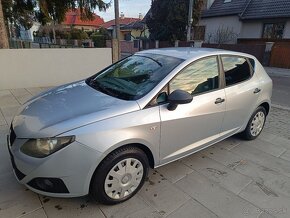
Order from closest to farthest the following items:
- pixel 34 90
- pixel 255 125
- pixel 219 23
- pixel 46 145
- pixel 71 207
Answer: pixel 46 145 < pixel 71 207 < pixel 255 125 < pixel 34 90 < pixel 219 23

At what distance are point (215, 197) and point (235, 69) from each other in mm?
1803

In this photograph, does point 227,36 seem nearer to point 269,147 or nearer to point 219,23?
point 219,23

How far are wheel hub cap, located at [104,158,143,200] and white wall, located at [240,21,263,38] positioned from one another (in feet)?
64.5

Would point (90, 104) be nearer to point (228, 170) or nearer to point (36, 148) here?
point (36, 148)

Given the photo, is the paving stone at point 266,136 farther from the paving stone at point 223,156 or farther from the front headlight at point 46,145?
the front headlight at point 46,145

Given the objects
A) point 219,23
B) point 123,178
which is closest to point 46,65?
point 123,178

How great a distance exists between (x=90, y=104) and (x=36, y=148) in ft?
2.06

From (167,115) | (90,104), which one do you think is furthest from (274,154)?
(90,104)

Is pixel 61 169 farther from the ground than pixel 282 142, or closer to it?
farther from the ground

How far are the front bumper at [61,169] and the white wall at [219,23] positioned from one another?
2053cm

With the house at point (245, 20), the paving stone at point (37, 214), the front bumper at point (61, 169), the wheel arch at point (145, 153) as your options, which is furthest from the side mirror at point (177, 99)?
the house at point (245, 20)

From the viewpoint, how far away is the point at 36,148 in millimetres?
2027

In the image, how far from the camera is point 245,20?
18797 mm

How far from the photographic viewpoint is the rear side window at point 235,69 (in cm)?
321
